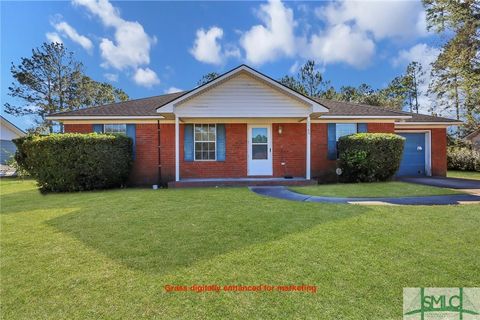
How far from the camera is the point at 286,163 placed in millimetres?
12359

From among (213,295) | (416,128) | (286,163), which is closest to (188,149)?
(286,163)

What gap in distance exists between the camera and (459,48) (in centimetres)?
1673

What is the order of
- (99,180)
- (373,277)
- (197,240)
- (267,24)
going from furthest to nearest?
(267,24), (99,180), (197,240), (373,277)

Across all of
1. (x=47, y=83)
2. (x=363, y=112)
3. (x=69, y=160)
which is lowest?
(x=69, y=160)

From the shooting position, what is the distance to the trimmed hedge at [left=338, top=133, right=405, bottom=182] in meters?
10.5

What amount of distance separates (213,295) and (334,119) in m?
11.4

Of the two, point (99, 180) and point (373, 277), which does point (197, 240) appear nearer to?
point (373, 277)

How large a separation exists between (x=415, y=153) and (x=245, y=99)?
10012mm

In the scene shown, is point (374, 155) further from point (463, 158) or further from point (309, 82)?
point (309, 82)

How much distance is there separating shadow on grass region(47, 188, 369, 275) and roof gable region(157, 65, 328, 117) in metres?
4.58

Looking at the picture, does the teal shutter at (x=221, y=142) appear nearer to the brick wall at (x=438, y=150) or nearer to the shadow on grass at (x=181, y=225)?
the shadow on grass at (x=181, y=225)

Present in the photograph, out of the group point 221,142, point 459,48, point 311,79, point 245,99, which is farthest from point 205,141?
point 311,79

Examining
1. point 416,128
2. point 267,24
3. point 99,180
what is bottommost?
point 99,180

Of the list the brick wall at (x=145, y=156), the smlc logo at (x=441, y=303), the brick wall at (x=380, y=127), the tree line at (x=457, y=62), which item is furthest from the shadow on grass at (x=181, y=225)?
the tree line at (x=457, y=62)
